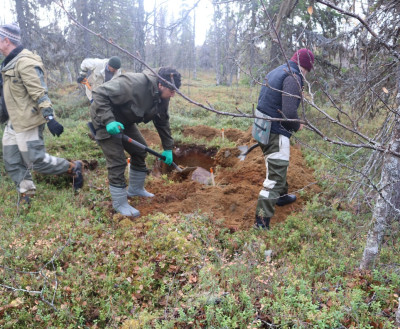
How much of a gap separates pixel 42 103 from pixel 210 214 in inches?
112

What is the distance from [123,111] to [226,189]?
2153 millimetres

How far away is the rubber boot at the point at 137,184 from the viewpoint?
4961mm

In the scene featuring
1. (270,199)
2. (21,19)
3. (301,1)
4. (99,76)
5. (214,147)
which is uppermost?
(301,1)

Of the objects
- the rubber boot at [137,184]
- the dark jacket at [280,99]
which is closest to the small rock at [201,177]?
the rubber boot at [137,184]

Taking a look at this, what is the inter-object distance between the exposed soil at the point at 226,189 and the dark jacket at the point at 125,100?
1.42 metres

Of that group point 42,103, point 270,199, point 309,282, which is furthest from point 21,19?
point 309,282

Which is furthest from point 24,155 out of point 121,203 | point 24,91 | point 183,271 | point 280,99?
point 280,99

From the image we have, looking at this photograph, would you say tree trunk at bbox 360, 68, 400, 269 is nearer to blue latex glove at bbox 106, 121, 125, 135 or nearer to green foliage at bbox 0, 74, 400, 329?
green foliage at bbox 0, 74, 400, 329

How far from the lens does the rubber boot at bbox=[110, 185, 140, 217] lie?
14.3 feet

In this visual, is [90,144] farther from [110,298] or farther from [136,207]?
[110,298]

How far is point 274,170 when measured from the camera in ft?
13.0

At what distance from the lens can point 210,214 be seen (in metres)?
4.32

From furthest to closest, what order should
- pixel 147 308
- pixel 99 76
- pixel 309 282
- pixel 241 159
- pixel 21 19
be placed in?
pixel 21 19 → pixel 99 76 → pixel 241 159 → pixel 309 282 → pixel 147 308

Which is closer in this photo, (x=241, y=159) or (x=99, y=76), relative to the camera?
(x=241, y=159)
